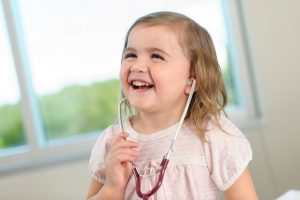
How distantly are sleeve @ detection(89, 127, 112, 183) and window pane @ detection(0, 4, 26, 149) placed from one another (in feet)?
2.57

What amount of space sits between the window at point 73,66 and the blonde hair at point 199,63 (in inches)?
26.5

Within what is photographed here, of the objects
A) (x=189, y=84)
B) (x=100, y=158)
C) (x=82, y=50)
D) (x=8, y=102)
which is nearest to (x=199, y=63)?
(x=189, y=84)

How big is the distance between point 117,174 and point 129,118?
0.22 meters

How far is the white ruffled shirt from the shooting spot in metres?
0.99

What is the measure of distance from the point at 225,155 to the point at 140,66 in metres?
0.31

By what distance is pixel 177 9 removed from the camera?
1748 mm

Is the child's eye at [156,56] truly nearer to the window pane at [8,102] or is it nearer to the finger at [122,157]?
the finger at [122,157]

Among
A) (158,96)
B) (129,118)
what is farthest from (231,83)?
(158,96)

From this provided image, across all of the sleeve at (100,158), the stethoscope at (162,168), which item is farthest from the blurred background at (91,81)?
the stethoscope at (162,168)

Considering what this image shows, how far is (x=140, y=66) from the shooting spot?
3.15 feet

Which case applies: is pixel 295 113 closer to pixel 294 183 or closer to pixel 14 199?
pixel 294 183

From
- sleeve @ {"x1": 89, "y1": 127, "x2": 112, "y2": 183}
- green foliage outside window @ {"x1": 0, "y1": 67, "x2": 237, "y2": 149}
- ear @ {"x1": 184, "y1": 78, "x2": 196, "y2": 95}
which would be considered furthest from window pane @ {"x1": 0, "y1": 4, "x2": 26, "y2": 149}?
ear @ {"x1": 184, "y1": 78, "x2": 196, "y2": 95}

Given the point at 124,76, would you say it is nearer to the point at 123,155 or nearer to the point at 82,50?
the point at 123,155

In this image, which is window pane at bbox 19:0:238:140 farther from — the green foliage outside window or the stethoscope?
the stethoscope
